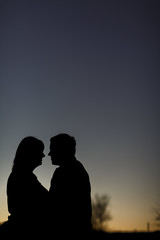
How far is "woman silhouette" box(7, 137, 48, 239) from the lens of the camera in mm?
6980

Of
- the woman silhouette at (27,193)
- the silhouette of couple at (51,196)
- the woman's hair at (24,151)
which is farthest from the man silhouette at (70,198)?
the woman's hair at (24,151)

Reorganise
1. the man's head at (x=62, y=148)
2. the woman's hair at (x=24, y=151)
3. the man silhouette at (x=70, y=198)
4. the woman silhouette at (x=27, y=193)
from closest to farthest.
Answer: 1. the man silhouette at (x=70, y=198)
2. the woman silhouette at (x=27, y=193)
3. the man's head at (x=62, y=148)
4. the woman's hair at (x=24, y=151)

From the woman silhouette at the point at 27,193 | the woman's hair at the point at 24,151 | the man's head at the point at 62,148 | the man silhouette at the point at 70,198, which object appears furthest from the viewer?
the woman's hair at the point at 24,151

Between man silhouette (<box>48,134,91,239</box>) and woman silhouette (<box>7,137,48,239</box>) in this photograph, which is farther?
woman silhouette (<box>7,137,48,239</box>)

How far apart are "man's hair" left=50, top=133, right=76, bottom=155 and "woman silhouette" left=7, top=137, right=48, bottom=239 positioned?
1.67ft

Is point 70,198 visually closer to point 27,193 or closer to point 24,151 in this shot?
point 27,193

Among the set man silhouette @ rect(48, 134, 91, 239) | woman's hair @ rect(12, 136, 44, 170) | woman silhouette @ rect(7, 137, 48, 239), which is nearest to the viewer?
man silhouette @ rect(48, 134, 91, 239)

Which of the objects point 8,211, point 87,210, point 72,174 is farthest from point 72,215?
point 8,211

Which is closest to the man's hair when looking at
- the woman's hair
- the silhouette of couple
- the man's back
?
the silhouette of couple

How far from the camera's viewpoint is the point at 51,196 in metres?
7.04

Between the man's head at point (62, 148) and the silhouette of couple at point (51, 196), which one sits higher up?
the man's head at point (62, 148)

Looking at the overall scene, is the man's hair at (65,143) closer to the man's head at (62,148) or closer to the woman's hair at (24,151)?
the man's head at (62,148)

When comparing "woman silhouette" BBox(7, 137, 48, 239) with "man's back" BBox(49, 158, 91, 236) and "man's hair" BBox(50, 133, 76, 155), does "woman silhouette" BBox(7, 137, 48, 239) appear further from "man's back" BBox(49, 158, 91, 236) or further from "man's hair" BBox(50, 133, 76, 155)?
"man's hair" BBox(50, 133, 76, 155)

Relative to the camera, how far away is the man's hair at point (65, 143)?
738 cm
